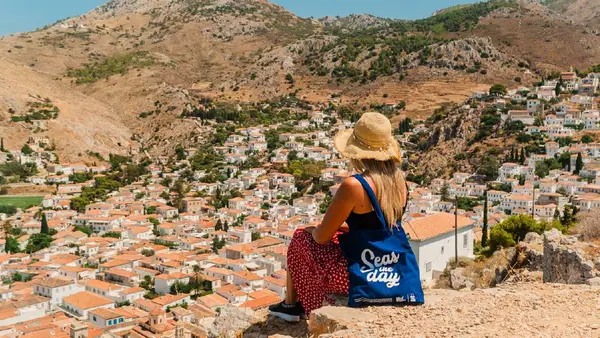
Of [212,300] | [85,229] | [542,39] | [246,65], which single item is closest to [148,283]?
[212,300]

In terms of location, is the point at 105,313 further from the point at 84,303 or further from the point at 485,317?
the point at 485,317

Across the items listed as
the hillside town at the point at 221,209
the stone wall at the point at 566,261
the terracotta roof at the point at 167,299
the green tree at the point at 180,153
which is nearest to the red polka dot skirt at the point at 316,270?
the hillside town at the point at 221,209

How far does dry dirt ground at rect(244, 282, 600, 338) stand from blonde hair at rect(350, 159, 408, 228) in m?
0.58

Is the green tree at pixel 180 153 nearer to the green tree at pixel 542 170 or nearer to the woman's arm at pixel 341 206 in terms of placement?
the green tree at pixel 542 170

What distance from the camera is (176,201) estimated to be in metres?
44.9

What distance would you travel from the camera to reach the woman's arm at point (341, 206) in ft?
10.3

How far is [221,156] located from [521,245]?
4957 centimetres

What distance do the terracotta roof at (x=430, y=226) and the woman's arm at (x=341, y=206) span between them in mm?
12480

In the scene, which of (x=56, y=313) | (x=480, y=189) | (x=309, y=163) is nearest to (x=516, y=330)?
(x=56, y=313)

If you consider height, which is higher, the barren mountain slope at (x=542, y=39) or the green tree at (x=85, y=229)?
the barren mountain slope at (x=542, y=39)

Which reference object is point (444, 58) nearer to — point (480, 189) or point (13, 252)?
point (480, 189)

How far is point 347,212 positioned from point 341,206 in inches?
2.0

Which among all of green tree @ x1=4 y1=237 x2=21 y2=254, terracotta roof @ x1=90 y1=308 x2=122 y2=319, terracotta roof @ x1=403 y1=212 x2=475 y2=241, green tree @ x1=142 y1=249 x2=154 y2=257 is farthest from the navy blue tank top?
green tree @ x1=4 y1=237 x2=21 y2=254

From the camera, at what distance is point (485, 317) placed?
11.0 ft
